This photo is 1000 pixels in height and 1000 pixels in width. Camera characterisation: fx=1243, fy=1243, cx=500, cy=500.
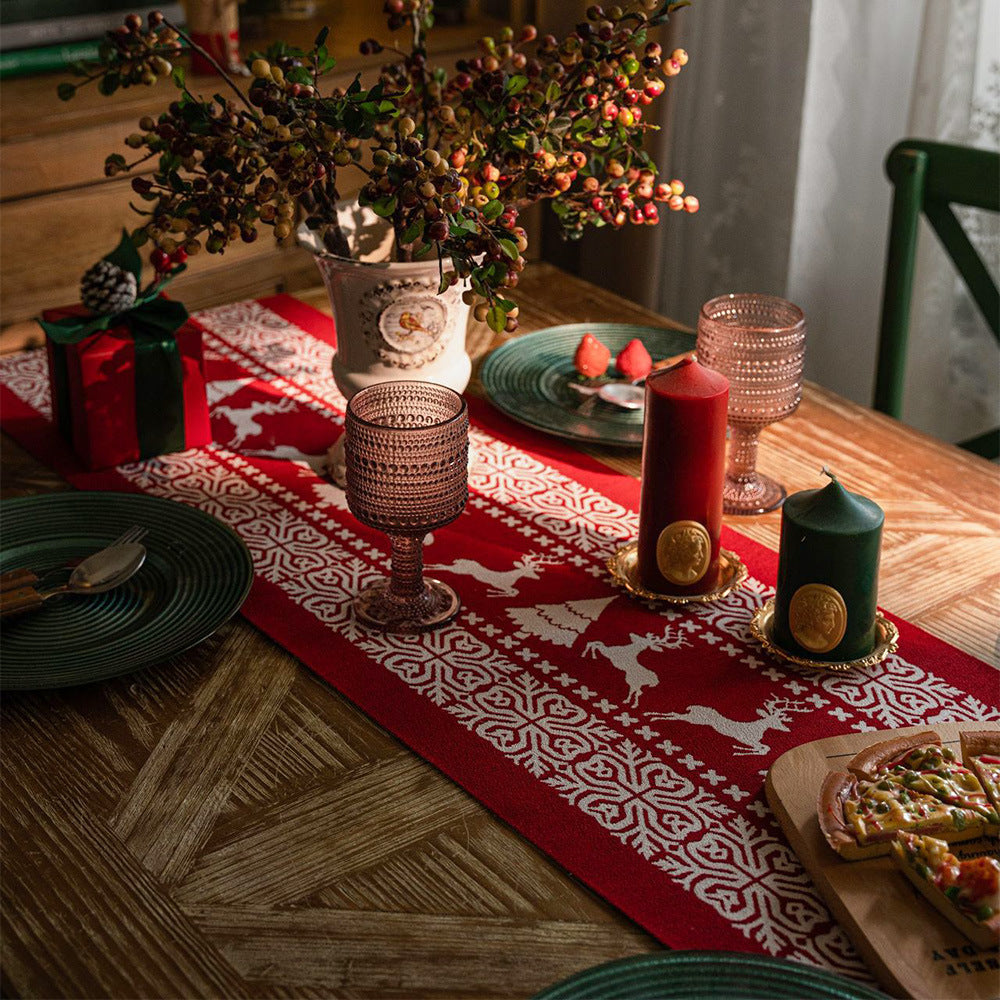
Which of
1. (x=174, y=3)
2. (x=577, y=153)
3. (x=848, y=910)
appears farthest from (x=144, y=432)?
(x=174, y=3)

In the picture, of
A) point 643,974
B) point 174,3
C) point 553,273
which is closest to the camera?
point 643,974

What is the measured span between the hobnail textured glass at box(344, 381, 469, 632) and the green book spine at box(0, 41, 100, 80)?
1.32 m

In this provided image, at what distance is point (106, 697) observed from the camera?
37.9 inches

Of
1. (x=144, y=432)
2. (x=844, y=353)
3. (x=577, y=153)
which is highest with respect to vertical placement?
(x=577, y=153)

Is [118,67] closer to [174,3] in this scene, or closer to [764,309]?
[764,309]

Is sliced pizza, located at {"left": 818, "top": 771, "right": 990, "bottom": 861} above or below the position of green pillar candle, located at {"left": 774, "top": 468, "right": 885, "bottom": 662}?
below

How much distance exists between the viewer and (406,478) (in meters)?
0.98

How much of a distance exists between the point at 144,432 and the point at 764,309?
2.14 ft

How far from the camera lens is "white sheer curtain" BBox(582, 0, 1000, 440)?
204 centimetres

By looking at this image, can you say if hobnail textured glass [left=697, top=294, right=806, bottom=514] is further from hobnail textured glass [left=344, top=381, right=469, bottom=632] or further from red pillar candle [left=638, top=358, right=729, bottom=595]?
hobnail textured glass [left=344, top=381, right=469, bottom=632]

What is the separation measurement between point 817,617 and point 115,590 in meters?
0.59

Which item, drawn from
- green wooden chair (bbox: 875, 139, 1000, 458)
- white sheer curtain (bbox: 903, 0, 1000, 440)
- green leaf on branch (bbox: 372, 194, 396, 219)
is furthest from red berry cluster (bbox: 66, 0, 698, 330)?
white sheer curtain (bbox: 903, 0, 1000, 440)

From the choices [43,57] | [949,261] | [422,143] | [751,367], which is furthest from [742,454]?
[43,57]

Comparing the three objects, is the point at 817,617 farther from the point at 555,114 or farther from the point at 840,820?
the point at 555,114
